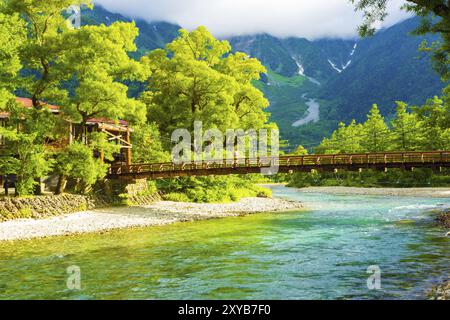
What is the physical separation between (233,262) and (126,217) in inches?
577

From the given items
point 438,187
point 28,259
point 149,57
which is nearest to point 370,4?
point 28,259

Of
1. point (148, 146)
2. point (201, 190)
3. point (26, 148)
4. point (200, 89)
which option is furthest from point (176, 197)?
point (26, 148)

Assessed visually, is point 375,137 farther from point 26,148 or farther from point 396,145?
point 26,148

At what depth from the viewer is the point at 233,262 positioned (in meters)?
16.5

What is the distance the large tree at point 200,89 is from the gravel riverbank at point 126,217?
9.49 metres

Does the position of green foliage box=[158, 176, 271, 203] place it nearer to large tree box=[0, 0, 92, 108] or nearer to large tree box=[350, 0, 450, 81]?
large tree box=[0, 0, 92, 108]

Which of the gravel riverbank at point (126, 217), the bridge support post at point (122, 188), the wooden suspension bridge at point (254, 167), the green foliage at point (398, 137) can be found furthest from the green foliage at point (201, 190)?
the green foliage at point (398, 137)

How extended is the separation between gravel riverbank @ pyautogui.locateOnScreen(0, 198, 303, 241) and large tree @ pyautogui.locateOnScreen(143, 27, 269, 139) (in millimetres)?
9491

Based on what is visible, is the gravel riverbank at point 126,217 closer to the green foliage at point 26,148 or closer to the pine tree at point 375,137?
the green foliage at point 26,148

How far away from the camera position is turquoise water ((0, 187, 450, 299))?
12648 mm

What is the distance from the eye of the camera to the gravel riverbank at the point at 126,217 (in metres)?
23.5

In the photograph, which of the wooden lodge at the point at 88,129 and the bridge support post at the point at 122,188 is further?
the bridge support post at the point at 122,188
